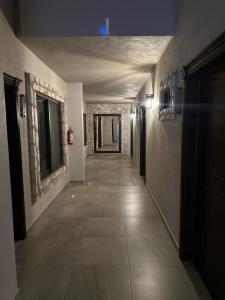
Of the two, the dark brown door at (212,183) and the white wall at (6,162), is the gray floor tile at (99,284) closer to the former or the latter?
the white wall at (6,162)

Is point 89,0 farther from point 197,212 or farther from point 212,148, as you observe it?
point 197,212

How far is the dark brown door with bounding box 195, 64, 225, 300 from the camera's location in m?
1.58

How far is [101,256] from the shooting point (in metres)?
2.28

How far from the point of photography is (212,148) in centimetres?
174

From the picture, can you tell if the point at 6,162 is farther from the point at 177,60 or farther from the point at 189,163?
the point at 177,60

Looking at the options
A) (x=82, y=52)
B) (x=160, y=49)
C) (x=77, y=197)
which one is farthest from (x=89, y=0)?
(x=77, y=197)

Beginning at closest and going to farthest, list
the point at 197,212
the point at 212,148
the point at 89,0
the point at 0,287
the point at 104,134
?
1. the point at 0,287
2. the point at 212,148
3. the point at 197,212
4. the point at 89,0
5. the point at 104,134

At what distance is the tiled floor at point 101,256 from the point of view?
1.80 metres

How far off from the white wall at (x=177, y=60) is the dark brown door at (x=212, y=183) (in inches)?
10.9

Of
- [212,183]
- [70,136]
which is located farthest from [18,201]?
[70,136]

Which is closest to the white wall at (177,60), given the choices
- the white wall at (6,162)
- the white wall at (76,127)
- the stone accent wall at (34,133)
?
the white wall at (6,162)

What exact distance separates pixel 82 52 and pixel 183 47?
1.41m

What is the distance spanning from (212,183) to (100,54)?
2.28m

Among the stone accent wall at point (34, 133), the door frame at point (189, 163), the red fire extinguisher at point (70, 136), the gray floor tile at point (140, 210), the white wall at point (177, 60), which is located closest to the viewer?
the white wall at point (177, 60)
